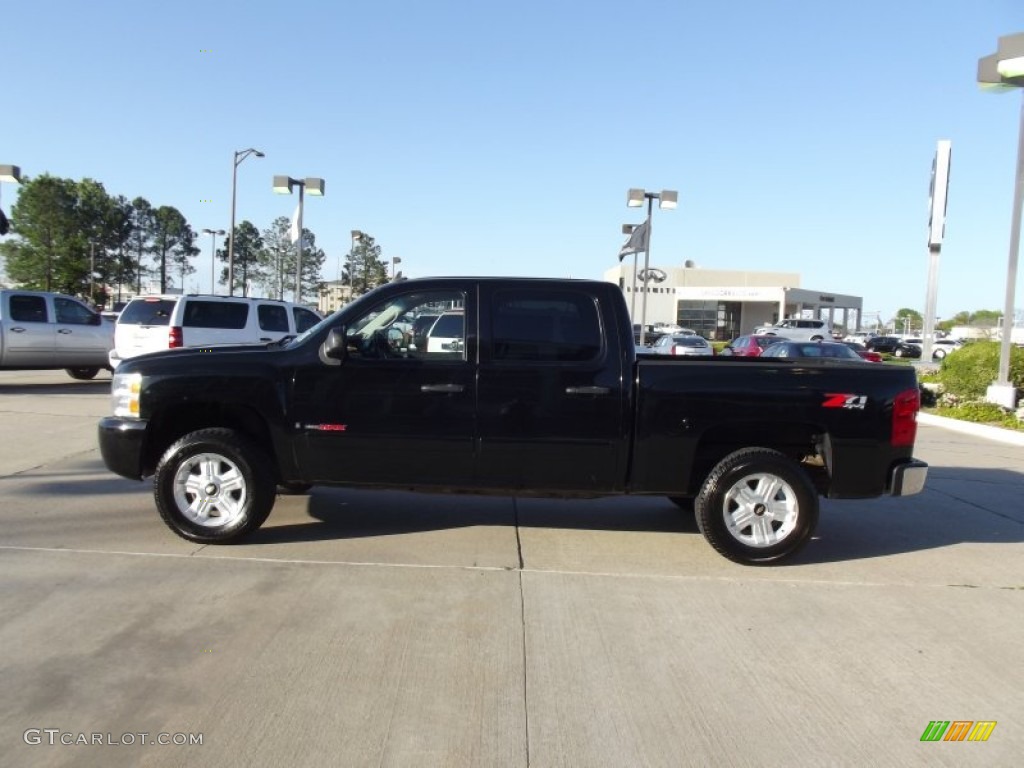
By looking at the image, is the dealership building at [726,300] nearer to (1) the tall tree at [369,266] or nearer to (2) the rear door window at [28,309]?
(1) the tall tree at [369,266]

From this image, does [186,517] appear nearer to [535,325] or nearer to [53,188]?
[535,325]

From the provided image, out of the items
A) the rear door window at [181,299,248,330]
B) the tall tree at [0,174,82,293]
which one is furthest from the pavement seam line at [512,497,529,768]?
the tall tree at [0,174,82,293]

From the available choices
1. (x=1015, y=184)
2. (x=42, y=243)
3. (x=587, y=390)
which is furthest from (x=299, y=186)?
(x=42, y=243)

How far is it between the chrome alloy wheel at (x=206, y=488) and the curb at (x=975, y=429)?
12.1m

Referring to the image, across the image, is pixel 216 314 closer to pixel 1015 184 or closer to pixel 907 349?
pixel 1015 184

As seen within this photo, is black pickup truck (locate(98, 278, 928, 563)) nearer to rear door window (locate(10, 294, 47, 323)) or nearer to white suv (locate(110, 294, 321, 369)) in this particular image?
white suv (locate(110, 294, 321, 369))

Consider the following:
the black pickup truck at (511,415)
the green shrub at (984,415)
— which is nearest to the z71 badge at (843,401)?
the black pickup truck at (511,415)

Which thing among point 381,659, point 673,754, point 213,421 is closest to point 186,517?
point 213,421

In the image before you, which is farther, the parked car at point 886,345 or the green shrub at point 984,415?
the parked car at point 886,345

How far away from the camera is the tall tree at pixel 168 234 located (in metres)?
97.1

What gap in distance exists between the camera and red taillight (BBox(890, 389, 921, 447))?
18.0ft

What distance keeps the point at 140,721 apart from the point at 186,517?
247cm

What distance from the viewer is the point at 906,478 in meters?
5.46

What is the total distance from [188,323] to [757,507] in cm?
1180
